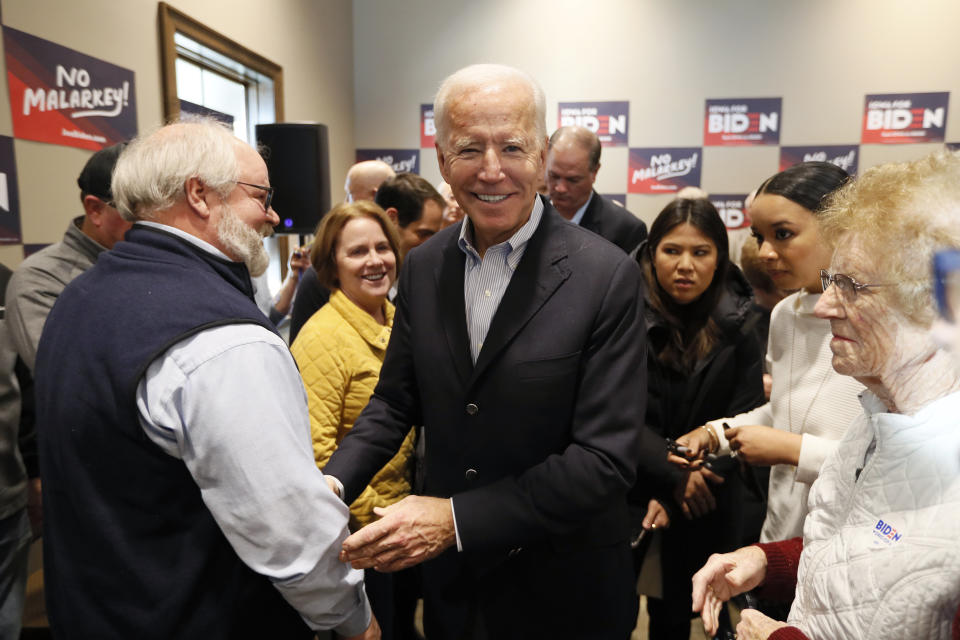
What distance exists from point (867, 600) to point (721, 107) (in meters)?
5.71

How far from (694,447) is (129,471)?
53.9 inches

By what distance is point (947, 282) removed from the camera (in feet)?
2.44

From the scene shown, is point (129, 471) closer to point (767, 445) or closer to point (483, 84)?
point (483, 84)

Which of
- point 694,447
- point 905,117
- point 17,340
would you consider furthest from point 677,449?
point 905,117

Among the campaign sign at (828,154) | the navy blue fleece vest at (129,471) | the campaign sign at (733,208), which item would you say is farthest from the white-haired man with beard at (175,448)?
the campaign sign at (828,154)

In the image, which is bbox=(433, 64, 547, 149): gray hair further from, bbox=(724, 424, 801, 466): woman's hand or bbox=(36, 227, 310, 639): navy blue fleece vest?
bbox=(724, 424, 801, 466): woman's hand

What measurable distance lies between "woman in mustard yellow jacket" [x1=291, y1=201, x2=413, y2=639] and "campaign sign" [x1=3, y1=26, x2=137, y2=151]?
1407 mm

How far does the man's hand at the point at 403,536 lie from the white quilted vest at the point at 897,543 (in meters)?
0.60

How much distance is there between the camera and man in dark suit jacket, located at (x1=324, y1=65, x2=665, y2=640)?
1158 millimetres

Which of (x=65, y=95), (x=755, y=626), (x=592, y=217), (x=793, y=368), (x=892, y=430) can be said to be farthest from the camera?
(x=592, y=217)

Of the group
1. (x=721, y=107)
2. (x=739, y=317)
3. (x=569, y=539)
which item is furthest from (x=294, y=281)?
(x=721, y=107)

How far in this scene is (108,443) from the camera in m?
1.03

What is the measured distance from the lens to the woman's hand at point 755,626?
98 cm

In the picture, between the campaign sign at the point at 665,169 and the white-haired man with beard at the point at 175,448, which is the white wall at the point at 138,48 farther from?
the campaign sign at the point at 665,169
